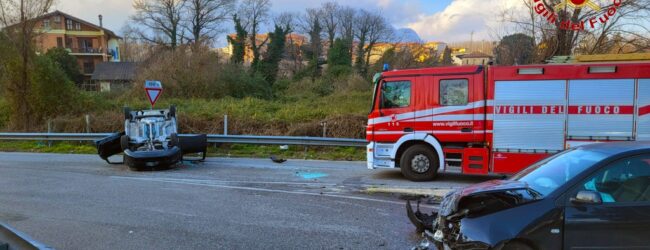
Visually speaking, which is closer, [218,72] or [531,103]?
[531,103]

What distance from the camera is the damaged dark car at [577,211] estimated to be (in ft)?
12.6

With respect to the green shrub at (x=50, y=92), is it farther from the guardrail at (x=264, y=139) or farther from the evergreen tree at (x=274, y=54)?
the evergreen tree at (x=274, y=54)

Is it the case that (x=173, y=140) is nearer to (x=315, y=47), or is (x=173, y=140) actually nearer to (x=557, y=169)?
(x=557, y=169)

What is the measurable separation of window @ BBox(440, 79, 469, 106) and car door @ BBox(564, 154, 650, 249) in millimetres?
5589

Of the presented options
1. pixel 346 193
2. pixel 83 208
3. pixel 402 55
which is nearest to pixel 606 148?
pixel 346 193

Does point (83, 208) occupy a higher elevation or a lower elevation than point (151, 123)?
lower

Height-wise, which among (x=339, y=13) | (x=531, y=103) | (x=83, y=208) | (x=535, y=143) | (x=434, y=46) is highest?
(x=339, y=13)

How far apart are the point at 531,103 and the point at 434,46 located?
150 feet

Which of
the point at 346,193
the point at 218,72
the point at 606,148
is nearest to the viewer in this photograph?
the point at 606,148

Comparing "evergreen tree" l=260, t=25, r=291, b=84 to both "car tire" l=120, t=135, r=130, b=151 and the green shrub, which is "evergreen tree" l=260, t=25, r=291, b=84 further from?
"car tire" l=120, t=135, r=130, b=151

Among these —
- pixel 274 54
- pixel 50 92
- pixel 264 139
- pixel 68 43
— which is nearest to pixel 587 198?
pixel 264 139

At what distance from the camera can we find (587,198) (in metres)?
3.80

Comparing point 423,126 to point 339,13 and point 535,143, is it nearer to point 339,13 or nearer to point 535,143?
point 535,143

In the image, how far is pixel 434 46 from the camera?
5334 cm
